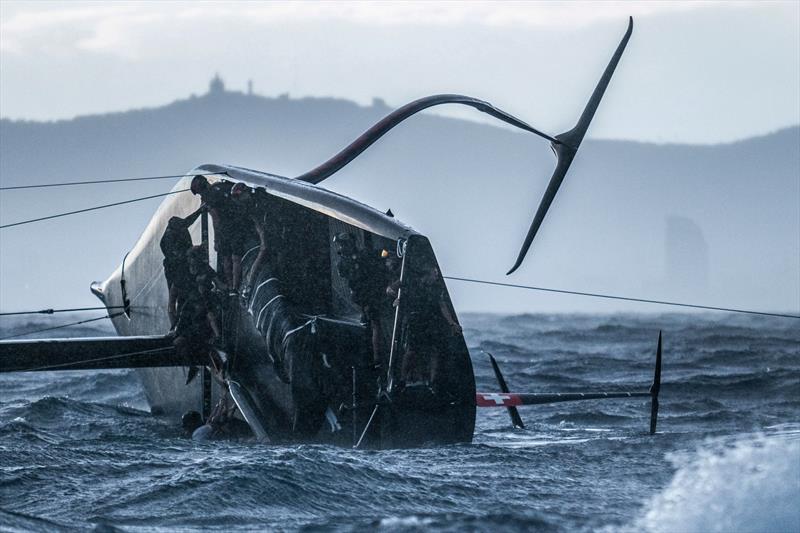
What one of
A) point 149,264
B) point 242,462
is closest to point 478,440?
point 242,462

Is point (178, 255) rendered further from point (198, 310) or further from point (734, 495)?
point (734, 495)

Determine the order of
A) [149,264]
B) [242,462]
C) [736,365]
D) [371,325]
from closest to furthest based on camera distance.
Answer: [242,462], [371,325], [149,264], [736,365]

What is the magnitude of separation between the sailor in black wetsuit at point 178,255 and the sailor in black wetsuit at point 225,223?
318 mm

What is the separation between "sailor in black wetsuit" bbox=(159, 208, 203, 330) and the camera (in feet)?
47.2

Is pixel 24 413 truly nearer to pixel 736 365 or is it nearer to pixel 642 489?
pixel 642 489

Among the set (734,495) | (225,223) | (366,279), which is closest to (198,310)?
(225,223)

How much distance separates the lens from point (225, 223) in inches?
563

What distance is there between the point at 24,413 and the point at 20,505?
32.4 feet

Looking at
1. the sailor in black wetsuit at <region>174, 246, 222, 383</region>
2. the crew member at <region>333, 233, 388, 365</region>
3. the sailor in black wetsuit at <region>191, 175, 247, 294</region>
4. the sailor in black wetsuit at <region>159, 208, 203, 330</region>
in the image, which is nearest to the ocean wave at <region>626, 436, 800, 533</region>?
the crew member at <region>333, 233, 388, 365</region>

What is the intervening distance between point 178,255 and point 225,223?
85cm

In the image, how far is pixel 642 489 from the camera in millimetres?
9656

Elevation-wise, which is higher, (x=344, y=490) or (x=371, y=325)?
(x=371, y=325)

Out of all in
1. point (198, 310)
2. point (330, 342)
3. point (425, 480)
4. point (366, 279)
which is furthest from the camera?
point (198, 310)

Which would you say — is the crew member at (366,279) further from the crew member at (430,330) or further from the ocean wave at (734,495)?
the ocean wave at (734,495)
